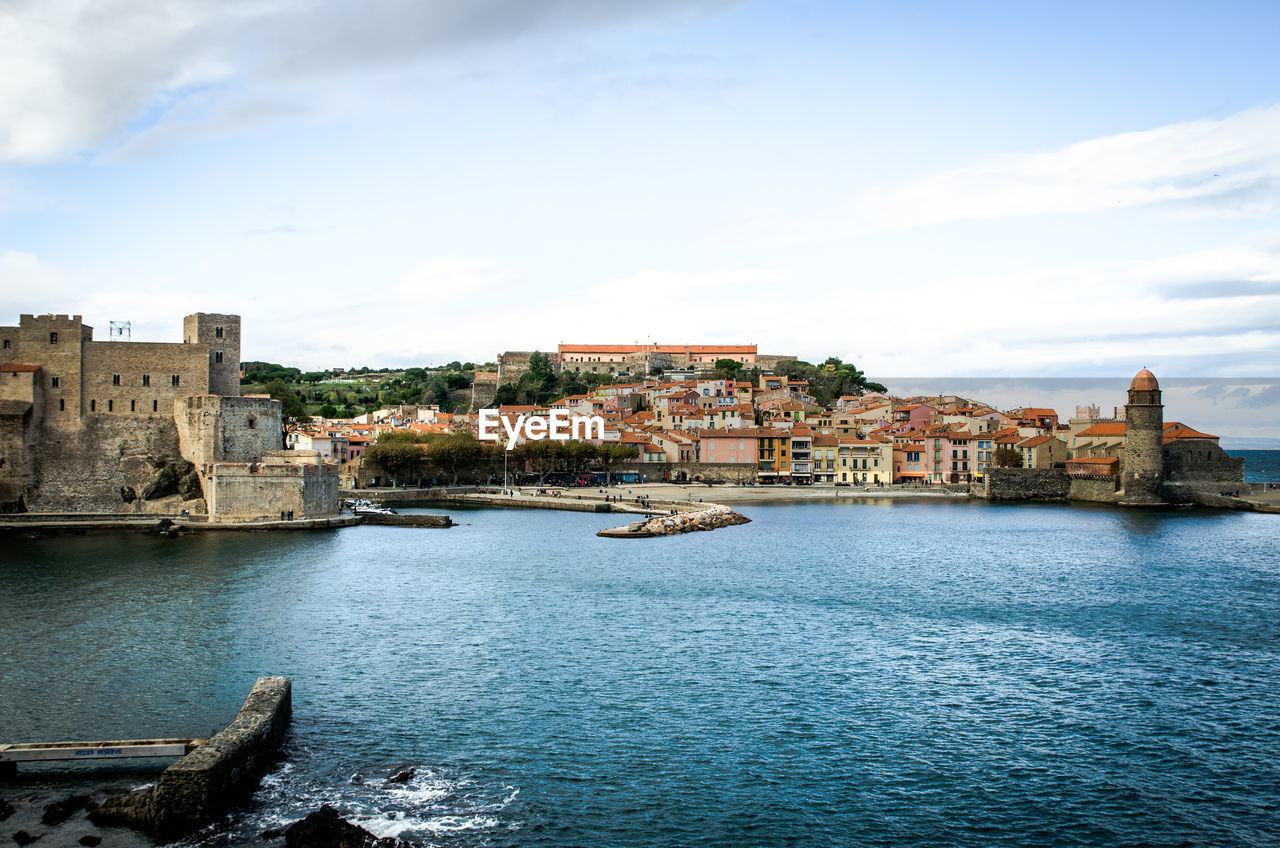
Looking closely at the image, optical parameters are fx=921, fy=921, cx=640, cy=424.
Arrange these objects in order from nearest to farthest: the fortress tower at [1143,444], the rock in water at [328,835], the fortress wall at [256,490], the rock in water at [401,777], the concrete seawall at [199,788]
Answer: the rock in water at [328,835] < the concrete seawall at [199,788] < the rock in water at [401,777] < the fortress wall at [256,490] < the fortress tower at [1143,444]

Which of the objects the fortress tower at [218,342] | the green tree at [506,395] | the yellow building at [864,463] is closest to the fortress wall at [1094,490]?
the yellow building at [864,463]

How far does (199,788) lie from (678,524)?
3073cm

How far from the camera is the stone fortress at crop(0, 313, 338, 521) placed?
37.2m

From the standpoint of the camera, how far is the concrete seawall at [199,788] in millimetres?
9836

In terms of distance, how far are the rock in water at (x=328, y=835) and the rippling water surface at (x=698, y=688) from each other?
517 millimetres

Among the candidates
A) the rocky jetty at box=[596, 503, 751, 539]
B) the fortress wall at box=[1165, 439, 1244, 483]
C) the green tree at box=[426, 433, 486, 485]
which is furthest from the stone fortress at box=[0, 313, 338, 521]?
the fortress wall at box=[1165, 439, 1244, 483]

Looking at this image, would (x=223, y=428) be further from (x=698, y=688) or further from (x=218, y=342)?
(x=698, y=688)

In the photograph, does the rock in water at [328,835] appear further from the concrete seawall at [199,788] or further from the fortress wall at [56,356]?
the fortress wall at [56,356]

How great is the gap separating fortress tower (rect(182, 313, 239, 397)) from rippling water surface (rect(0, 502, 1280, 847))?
1287 cm

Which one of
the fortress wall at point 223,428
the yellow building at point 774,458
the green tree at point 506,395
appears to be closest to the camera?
the fortress wall at point 223,428

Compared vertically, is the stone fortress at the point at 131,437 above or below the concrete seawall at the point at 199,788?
above

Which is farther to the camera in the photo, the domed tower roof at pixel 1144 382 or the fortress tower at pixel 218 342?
the domed tower roof at pixel 1144 382

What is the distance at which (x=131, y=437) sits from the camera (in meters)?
39.1

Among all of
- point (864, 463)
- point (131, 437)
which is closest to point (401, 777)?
point (131, 437)
